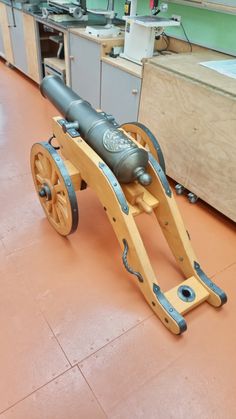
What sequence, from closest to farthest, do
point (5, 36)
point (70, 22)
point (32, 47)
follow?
1. point (70, 22)
2. point (32, 47)
3. point (5, 36)

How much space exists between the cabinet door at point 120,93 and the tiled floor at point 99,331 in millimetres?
798

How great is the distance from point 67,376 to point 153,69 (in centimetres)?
162

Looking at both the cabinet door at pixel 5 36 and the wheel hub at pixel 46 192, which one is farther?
the cabinet door at pixel 5 36

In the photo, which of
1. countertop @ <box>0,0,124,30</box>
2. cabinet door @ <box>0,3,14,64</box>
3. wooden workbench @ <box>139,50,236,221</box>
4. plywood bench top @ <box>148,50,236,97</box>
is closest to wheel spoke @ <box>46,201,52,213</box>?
wooden workbench @ <box>139,50,236,221</box>

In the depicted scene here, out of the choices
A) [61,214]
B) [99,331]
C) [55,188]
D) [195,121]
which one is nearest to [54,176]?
[55,188]

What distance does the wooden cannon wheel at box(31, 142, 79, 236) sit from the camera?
1301 mm

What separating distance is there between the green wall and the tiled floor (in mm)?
1160

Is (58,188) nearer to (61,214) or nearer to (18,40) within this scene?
(61,214)

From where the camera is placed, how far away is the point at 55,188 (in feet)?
4.70

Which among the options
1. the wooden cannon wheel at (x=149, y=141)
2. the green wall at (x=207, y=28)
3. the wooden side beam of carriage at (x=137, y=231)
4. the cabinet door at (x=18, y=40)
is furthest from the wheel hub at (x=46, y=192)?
the cabinet door at (x=18, y=40)

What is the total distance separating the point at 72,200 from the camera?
1.29 m

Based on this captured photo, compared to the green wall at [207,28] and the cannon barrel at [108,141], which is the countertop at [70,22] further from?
the cannon barrel at [108,141]

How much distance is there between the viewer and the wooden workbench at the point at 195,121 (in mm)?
1517

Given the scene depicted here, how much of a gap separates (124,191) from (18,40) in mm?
2971
